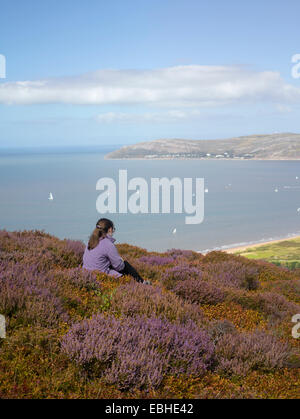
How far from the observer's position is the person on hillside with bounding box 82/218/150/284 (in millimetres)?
6930

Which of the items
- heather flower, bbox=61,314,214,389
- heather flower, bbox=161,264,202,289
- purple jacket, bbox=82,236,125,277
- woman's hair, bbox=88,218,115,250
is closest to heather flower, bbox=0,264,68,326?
heather flower, bbox=61,314,214,389

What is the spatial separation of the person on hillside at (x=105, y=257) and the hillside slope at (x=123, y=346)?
89 centimetres

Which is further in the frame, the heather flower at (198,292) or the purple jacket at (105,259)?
the purple jacket at (105,259)

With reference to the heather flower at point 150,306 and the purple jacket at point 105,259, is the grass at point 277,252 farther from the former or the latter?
the heather flower at point 150,306

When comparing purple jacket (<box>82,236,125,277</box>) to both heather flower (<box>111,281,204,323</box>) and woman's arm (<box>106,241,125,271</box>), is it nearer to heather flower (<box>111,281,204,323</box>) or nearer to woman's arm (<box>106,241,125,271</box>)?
woman's arm (<box>106,241,125,271</box>)

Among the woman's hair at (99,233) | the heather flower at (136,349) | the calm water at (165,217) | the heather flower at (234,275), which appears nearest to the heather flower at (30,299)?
the heather flower at (136,349)

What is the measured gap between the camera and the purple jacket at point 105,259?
6918 millimetres

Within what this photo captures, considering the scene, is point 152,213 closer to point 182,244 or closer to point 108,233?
point 182,244

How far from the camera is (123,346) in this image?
373 centimetres

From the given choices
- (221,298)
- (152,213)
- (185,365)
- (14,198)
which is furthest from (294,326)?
(14,198)

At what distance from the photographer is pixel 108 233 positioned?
7.48m

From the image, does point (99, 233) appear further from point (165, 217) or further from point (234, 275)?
point (165, 217)

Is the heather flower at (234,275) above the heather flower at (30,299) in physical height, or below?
below
